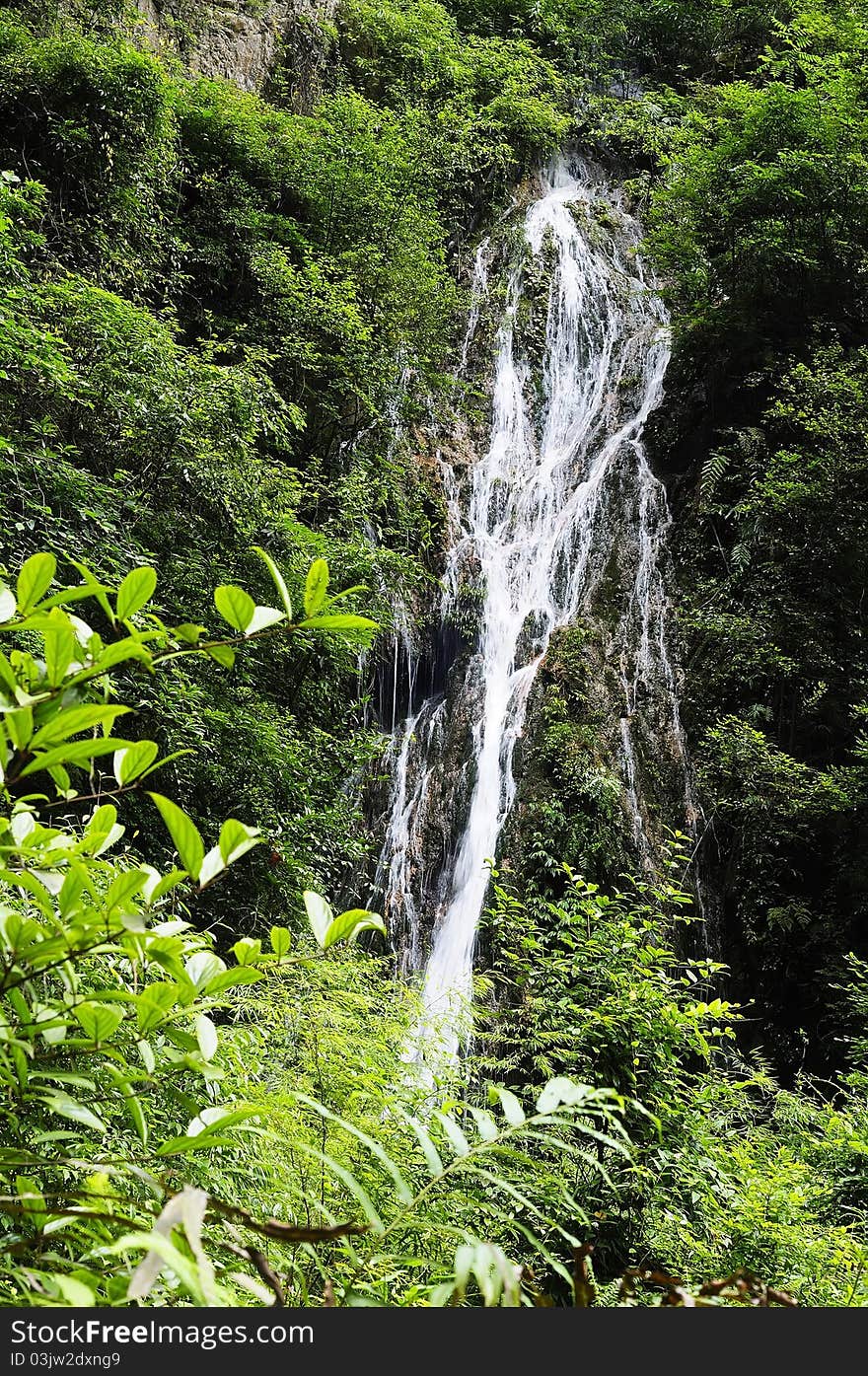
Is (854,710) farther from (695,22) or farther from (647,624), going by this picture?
A: (695,22)

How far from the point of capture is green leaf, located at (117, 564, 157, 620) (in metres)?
0.81

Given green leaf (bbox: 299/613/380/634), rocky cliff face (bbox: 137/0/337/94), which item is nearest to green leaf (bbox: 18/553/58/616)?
green leaf (bbox: 299/613/380/634)

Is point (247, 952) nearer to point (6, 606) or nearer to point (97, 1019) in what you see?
point (97, 1019)

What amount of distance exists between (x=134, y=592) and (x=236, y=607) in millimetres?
97

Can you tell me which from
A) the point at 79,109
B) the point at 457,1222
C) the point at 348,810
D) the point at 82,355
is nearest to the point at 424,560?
the point at 348,810

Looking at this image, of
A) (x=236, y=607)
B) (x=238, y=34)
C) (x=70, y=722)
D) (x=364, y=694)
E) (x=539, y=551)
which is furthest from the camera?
(x=238, y=34)

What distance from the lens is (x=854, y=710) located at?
7398 millimetres

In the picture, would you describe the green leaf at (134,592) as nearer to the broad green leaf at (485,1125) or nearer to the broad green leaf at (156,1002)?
the broad green leaf at (156,1002)

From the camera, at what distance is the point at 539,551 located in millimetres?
9703

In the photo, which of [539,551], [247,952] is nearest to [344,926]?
[247,952]

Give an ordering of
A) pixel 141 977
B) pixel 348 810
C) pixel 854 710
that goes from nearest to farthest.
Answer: pixel 141 977 → pixel 348 810 → pixel 854 710

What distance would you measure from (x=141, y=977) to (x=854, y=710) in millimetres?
7612

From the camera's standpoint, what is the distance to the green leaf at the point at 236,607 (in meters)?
0.81

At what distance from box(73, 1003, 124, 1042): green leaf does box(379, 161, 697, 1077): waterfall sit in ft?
16.4
